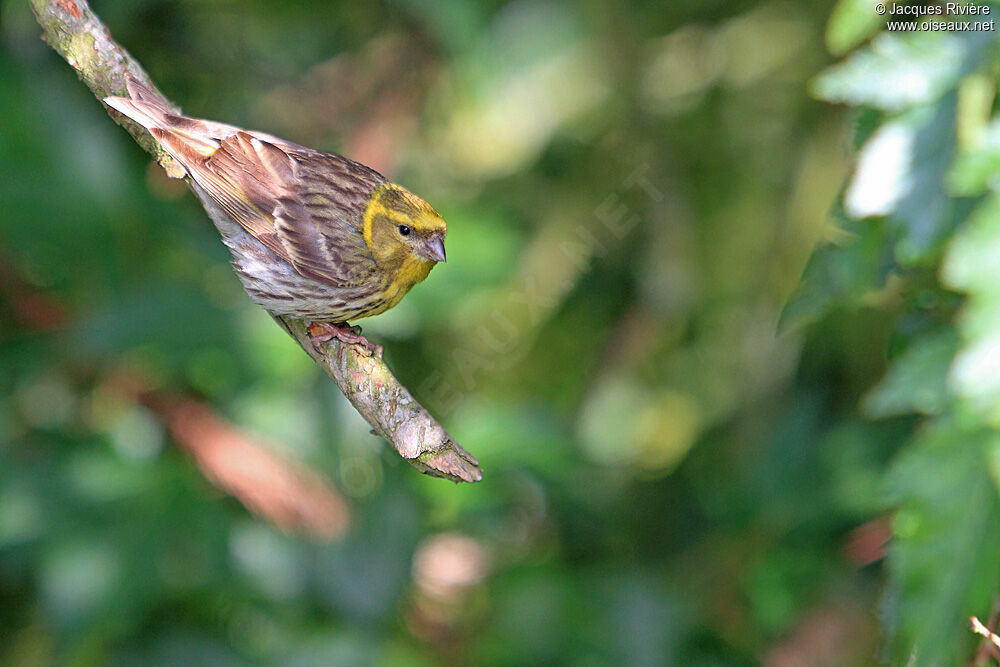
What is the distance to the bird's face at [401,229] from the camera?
236cm

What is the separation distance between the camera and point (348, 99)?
4.45 m

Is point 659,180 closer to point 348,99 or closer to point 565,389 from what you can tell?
point 565,389

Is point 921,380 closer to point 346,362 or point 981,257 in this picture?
point 981,257

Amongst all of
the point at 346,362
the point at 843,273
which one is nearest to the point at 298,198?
the point at 346,362

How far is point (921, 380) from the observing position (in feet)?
6.34

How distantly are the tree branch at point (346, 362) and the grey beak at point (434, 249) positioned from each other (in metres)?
0.34

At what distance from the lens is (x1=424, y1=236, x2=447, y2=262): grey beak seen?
2.37 m

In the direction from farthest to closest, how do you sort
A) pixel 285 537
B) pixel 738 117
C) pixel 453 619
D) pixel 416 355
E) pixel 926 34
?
1. pixel 738 117
2. pixel 416 355
3. pixel 453 619
4. pixel 285 537
5. pixel 926 34

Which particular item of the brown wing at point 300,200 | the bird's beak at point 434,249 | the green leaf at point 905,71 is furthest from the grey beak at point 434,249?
the green leaf at point 905,71

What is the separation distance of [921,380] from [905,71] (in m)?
0.58

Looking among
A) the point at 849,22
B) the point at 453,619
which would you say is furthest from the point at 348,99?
the point at 849,22

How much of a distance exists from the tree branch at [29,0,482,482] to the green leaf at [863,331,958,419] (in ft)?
2.81

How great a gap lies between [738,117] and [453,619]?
2.38m

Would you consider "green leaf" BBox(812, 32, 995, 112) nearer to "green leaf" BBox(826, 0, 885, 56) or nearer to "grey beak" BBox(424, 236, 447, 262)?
"green leaf" BBox(826, 0, 885, 56)
